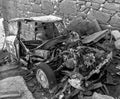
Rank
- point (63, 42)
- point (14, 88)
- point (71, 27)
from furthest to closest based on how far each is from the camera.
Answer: point (71, 27)
point (63, 42)
point (14, 88)

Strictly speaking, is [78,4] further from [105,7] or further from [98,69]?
[98,69]

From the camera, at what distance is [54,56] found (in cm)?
515

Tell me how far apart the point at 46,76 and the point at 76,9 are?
3.78 m

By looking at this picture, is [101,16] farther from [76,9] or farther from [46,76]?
[46,76]

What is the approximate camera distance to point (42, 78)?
15.8ft

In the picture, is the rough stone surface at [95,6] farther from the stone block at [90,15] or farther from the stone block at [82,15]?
the stone block at [82,15]

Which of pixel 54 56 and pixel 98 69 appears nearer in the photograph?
pixel 98 69

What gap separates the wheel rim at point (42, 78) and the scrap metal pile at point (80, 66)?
0.24 metres

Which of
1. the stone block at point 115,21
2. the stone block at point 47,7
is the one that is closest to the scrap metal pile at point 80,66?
the stone block at point 115,21

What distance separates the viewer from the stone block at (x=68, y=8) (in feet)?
24.8

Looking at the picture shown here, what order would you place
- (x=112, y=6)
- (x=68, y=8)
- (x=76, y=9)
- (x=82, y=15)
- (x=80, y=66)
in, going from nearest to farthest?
(x=80, y=66), (x=112, y=6), (x=82, y=15), (x=76, y=9), (x=68, y=8)

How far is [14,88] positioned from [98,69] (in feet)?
7.03

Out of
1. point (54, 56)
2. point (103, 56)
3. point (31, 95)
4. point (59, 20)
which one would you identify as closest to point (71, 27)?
point (59, 20)

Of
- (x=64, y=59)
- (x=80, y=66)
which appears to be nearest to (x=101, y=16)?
(x=64, y=59)
